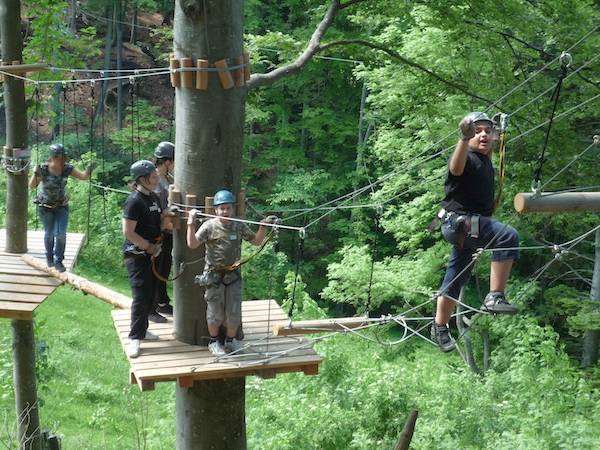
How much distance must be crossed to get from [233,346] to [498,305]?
1.68 m

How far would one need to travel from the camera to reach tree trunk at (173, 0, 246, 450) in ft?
15.7

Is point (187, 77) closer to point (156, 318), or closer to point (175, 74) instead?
point (175, 74)

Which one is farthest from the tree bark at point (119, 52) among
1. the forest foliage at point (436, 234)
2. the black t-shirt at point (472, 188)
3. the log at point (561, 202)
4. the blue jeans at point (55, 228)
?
the log at point (561, 202)

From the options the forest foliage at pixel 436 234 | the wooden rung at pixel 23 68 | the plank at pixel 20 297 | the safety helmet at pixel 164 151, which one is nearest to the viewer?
the safety helmet at pixel 164 151

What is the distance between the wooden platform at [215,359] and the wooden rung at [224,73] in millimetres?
1640

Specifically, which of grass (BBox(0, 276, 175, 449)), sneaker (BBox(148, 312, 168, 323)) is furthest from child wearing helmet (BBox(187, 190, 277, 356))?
grass (BBox(0, 276, 175, 449))

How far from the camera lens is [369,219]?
18.2 m

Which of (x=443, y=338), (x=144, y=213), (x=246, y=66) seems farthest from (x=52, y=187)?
(x=443, y=338)

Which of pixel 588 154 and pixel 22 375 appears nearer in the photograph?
pixel 22 375

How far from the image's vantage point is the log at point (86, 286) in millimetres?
5891

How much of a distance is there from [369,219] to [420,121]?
6752mm

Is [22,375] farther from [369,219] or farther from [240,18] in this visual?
[369,219]

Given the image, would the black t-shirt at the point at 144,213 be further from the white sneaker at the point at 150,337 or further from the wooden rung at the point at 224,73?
the wooden rung at the point at 224,73

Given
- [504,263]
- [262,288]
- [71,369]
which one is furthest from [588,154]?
[262,288]
